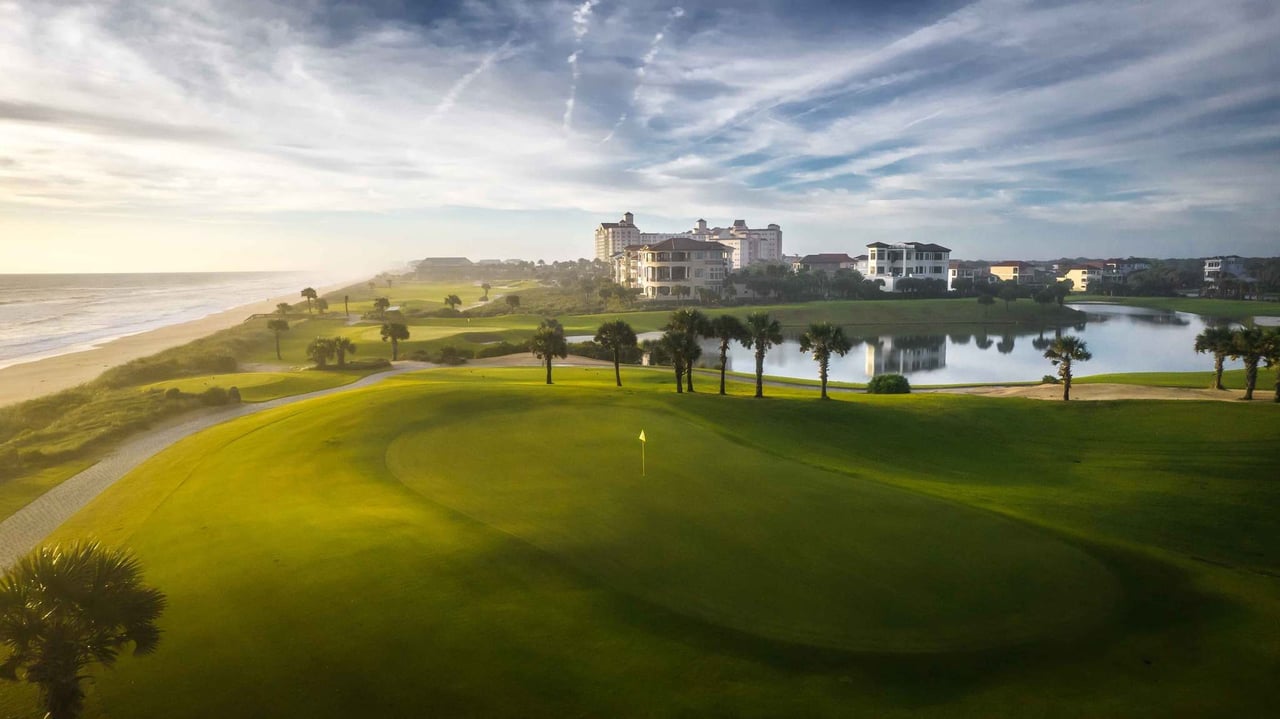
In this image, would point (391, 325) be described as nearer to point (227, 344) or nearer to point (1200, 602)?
point (227, 344)

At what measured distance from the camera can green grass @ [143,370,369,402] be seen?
48.1 meters

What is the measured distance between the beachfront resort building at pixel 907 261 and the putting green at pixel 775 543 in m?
142

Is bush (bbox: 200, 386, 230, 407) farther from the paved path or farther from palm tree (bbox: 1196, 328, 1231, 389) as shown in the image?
palm tree (bbox: 1196, 328, 1231, 389)

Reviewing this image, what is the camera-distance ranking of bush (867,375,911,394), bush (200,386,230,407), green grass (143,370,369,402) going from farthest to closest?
1. bush (867,375,911,394)
2. green grass (143,370,369,402)
3. bush (200,386,230,407)

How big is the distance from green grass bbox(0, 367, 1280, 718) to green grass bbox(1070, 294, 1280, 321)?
377 ft

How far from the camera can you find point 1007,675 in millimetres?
11555

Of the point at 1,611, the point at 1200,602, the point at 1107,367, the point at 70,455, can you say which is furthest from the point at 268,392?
the point at 1107,367

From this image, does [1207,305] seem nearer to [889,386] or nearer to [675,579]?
[889,386]

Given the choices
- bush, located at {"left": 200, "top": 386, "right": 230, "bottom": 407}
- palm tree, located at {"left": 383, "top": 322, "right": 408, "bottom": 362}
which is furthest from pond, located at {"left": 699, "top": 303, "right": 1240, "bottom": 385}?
bush, located at {"left": 200, "top": 386, "right": 230, "bottom": 407}

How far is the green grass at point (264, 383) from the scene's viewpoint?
1895 inches

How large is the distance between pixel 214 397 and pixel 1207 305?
6379 inches

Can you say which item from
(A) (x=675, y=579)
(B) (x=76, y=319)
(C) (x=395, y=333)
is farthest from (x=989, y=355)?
(B) (x=76, y=319)

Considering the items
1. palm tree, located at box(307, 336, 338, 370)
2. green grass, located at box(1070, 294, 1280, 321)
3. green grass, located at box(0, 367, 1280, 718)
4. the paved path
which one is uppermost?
green grass, located at box(1070, 294, 1280, 321)

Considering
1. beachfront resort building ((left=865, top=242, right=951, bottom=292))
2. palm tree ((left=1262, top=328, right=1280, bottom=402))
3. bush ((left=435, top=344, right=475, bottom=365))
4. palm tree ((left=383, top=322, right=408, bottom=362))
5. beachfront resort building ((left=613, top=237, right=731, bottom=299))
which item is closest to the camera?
palm tree ((left=1262, top=328, right=1280, bottom=402))
